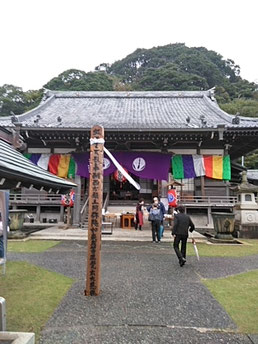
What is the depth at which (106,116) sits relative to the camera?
15805mm

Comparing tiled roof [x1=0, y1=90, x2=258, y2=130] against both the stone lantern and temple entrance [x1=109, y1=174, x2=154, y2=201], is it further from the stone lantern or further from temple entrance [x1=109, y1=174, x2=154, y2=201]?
temple entrance [x1=109, y1=174, x2=154, y2=201]

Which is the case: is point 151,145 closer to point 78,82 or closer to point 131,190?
point 131,190

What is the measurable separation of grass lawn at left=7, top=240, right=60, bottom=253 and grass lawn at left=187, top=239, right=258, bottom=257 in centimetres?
448

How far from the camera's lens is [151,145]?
13.8 metres

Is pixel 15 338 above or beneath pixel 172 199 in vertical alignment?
beneath

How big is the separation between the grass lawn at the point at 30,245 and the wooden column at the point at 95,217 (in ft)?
13.0

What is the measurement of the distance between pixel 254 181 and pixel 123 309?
24.1 m

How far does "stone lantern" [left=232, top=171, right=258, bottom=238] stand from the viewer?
10.7m

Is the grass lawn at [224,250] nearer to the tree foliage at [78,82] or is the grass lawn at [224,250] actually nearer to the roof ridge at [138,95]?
the roof ridge at [138,95]

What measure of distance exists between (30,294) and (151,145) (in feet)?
35.1

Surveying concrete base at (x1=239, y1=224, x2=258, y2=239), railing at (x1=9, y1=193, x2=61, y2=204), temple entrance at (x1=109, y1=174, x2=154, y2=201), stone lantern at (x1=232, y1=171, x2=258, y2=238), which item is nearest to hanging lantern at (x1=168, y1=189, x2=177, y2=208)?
stone lantern at (x1=232, y1=171, x2=258, y2=238)

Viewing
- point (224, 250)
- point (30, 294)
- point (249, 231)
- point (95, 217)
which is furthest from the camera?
point (249, 231)

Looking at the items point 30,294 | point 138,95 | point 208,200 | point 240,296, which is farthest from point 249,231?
point 138,95

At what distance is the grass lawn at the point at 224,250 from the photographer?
7.38 meters
